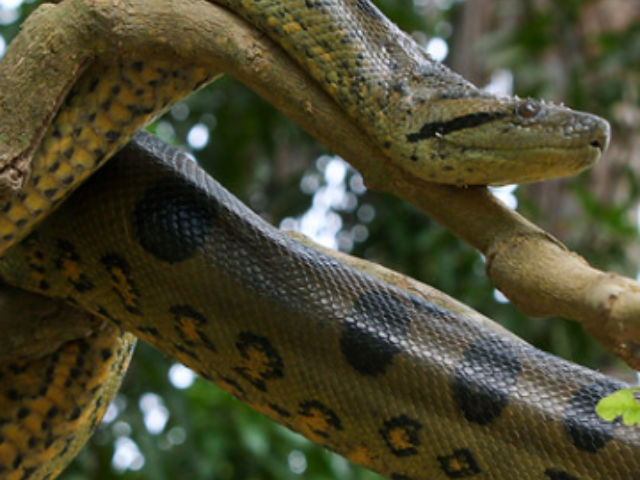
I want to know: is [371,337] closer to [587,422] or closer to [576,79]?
[587,422]

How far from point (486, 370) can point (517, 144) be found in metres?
0.76

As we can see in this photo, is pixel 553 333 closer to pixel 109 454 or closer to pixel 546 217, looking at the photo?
pixel 546 217

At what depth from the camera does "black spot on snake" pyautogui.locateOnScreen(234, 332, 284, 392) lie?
3.18m

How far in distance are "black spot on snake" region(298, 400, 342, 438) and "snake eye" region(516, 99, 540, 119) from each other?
1203 mm

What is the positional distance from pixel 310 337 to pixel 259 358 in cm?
20

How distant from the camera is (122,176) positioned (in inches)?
134

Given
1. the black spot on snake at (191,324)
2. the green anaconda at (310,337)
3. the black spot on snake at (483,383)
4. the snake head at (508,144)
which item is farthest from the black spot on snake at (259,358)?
the snake head at (508,144)

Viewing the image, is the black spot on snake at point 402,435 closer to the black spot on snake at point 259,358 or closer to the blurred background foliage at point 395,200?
the black spot on snake at point 259,358

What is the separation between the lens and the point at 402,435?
3.09 metres

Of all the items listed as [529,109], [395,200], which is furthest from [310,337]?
[395,200]

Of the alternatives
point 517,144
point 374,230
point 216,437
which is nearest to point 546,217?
point 374,230

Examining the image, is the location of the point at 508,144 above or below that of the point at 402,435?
above

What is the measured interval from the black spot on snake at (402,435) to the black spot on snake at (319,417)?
17 cm

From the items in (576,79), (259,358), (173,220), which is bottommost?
(576,79)
